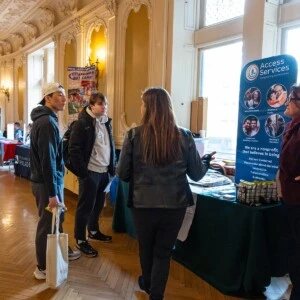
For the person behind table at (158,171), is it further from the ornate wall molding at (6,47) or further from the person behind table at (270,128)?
the ornate wall molding at (6,47)

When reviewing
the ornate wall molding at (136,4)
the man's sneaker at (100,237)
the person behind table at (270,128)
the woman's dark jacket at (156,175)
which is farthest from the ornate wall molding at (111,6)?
the woman's dark jacket at (156,175)

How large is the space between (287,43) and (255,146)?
135 centimetres

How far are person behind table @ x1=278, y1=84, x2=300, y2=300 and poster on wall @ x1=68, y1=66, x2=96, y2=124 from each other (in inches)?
153

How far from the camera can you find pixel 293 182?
1.80m

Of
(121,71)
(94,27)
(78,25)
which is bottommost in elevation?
(121,71)

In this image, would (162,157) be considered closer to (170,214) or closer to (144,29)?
(170,214)

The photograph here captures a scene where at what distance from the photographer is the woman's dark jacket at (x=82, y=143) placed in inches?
106

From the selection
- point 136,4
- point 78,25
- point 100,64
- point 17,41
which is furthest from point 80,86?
point 17,41

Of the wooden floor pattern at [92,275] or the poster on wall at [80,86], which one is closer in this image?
the wooden floor pattern at [92,275]

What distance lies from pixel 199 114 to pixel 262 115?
1.75 meters

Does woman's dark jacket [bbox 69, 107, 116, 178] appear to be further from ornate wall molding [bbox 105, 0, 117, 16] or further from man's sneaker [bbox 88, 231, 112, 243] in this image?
Result: ornate wall molding [bbox 105, 0, 117, 16]

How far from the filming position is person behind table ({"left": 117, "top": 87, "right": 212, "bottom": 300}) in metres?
1.69

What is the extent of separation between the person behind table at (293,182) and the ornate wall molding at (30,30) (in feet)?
24.9

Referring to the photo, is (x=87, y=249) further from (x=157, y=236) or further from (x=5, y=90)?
(x=5, y=90)
